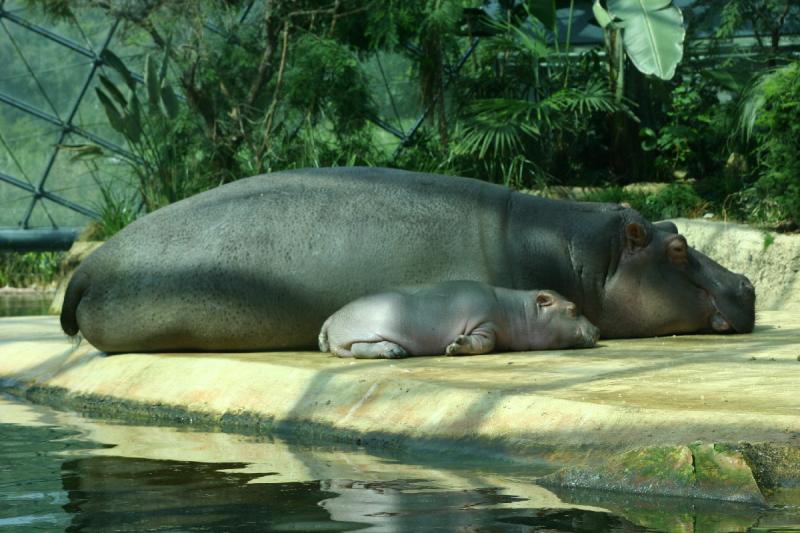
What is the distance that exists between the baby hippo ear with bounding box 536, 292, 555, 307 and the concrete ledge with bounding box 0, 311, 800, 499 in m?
0.24

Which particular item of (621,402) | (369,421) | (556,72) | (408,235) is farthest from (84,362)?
(556,72)

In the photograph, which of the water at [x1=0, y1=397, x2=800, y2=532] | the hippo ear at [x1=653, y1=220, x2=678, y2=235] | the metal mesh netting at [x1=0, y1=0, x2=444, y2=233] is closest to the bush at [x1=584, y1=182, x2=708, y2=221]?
the hippo ear at [x1=653, y1=220, x2=678, y2=235]

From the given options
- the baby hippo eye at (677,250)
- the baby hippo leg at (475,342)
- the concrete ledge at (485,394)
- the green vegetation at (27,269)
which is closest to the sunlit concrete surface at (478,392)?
the concrete ledge at (485,394)

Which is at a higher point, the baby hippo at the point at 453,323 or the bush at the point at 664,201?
the bush at the point at 664,201

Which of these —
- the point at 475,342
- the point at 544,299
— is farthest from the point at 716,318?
the point at 475,342

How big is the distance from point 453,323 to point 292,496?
210cm

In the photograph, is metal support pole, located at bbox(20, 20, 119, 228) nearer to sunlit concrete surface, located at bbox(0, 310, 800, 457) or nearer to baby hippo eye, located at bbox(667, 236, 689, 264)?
sunlit concrete surface, located at bbox(0, 310, 800, 457)

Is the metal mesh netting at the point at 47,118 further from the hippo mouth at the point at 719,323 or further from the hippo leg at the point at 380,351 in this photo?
the hippo leg at the point at 380,351

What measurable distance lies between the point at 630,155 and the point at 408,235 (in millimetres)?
8195

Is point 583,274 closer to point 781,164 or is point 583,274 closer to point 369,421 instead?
point 369,421

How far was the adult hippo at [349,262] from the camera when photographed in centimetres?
553

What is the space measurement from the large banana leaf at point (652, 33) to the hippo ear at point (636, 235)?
4460mm

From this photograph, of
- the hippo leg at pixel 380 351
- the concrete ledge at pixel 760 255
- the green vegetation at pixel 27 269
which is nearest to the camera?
the hippo leg at pixel 380 351

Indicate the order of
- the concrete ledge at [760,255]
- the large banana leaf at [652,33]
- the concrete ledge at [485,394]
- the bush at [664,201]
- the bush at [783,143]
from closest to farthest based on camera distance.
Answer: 1. the concrete ledge at [485,394]
2. the concrete ledge at [760,255]
3. the bush at [783,143]
4. the large banana leaf at [652,33]
5. the bush at [664,201]
